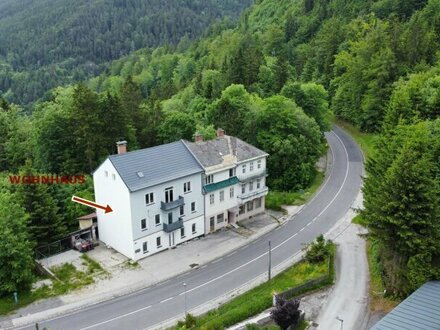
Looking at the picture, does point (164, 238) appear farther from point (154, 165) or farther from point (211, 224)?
point (154, 165)

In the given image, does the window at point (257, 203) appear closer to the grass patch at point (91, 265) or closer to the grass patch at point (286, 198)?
the grass patch at point (286, 198)

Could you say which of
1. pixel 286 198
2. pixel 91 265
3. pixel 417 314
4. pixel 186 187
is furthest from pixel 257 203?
pixel 417 314

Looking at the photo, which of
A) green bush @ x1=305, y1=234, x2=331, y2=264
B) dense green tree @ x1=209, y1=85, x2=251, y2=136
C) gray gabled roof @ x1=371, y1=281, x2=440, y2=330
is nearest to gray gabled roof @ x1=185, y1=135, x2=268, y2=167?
dense green tree @ x1=209, y1=85, x2=251, y2=136

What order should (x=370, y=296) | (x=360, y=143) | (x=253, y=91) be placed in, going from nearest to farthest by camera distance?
1. (x=370, y=296)
2. (x=360, y=143)
3. (x=253, y=91)

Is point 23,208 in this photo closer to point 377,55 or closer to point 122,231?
point 122,231

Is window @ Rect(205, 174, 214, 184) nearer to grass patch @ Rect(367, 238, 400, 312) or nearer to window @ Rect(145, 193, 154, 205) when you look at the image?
window @ Rect(145, 193, 154, 205)

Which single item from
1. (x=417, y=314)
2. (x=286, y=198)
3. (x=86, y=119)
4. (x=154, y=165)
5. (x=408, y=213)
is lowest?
(x=286, y=198)

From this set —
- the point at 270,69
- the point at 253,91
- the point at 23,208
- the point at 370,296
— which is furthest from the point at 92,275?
the point at 270,69
